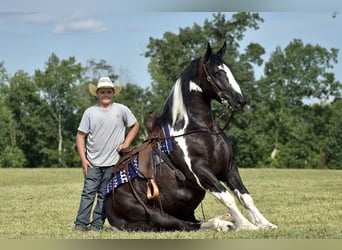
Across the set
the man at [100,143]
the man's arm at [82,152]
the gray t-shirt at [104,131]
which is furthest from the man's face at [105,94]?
the man's arm at [82,152]

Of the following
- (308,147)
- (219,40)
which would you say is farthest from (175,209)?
(219,40)

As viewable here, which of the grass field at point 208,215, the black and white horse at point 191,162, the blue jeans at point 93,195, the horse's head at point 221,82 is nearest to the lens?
the grass field at point 208,215

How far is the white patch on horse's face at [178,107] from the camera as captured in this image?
7527mm

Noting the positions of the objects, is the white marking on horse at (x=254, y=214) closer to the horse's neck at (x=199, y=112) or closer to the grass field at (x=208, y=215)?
the grass field at (x=208, y=215)

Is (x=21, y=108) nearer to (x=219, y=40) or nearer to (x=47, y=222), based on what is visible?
(x=219, y=40)

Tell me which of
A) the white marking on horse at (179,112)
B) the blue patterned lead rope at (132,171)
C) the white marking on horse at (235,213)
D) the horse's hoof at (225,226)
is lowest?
the horse's hoof at (225,226)

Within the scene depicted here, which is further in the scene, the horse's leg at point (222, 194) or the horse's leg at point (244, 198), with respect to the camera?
the horse's leg at point (244, 198)

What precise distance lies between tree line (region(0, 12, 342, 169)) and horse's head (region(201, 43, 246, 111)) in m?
34.3

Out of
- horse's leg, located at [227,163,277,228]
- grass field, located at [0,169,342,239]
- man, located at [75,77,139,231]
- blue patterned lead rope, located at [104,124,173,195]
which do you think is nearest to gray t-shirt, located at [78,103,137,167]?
man, located at [75,77,139,231]

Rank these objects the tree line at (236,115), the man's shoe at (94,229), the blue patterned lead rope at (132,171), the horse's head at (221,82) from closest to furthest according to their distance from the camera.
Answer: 1. the horse's head at (221,82)
2. the blue patterned lead rope at (132,171)
3. the man's shoe at (94,229)
4. the tree line at (236,115)

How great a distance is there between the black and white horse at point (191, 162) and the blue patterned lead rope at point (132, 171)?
1.8 inches

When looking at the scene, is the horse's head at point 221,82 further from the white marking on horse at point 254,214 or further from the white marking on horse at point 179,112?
the white marking on horse at point 254,214

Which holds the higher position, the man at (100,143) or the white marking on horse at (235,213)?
the man at (100,143)

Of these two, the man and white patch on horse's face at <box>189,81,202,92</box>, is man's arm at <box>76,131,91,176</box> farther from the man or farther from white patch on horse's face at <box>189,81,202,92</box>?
white patch on horse's face at <box>189,81,202,92</box>
